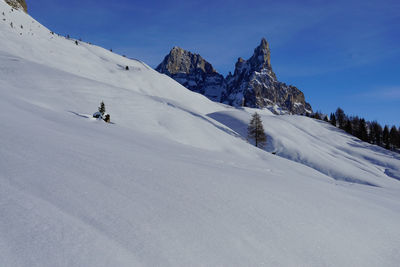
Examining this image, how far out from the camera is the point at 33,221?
2525 mm

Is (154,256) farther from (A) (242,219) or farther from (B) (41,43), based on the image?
(B) (41,43)

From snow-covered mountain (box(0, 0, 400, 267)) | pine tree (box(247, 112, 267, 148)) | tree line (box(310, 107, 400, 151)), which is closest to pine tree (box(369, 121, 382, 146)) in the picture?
tree line (box(310, 107, 400, 151))

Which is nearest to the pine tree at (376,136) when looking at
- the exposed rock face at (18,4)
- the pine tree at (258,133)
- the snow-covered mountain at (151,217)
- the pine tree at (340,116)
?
the pine tree at (340,116)

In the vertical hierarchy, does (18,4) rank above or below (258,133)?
above

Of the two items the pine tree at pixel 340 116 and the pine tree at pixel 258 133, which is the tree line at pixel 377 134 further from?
the pine tree at pixel 258 133

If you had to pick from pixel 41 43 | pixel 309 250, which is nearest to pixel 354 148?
Result: pixel 309 250

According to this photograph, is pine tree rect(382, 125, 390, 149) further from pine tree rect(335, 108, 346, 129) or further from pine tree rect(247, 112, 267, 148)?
pine tree rect(247, 112, 267, 148)

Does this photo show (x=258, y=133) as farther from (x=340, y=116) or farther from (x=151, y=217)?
(x=340, y=116)

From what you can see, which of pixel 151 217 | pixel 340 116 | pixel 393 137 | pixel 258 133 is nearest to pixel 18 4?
pixel 258 133

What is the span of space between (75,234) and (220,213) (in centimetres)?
213

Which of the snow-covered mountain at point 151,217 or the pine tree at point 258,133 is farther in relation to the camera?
the pine tree at point 258,133

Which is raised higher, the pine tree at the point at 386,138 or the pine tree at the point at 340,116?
the pine tree at the point at 340,116

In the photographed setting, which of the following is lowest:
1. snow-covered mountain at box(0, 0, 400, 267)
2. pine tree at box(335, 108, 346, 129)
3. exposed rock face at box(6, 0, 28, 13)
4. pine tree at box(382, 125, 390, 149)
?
snow-covered mountain at box(0, 0, 400, 267)

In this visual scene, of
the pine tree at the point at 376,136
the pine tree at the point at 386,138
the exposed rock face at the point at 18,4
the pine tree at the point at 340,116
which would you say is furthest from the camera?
the pine tree at the point at 340,116
